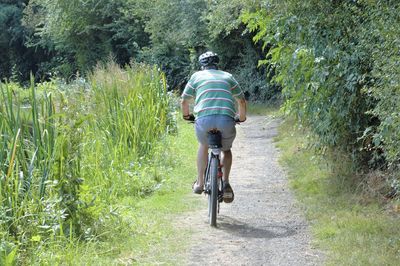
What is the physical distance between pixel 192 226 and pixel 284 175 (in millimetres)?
4010

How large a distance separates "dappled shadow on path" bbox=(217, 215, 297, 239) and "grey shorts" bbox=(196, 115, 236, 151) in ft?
3.03

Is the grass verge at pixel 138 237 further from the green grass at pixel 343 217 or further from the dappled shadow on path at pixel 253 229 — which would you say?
the green grass at pixel 343 217

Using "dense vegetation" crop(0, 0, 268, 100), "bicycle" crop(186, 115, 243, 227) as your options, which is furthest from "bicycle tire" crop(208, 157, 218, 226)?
"dense vegetation" crop(0, 0, 268, 100)

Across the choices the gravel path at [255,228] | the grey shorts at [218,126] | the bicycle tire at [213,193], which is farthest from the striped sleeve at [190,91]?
the gravel path at [255,228]

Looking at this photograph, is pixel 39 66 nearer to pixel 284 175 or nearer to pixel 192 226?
pixel 284 175

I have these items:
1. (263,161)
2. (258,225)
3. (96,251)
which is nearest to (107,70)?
(263,161)

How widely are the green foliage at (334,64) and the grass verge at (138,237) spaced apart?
2108 mm

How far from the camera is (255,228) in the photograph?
8461 millimetres

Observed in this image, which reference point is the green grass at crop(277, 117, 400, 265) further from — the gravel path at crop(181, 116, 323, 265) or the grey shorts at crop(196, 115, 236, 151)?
the grey shorts at crop(196, 115, 236, 151)

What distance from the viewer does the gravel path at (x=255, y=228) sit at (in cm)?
716

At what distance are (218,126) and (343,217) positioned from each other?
1.77 meters

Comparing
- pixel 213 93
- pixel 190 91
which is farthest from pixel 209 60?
pixel 213 93

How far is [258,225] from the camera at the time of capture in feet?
28.3

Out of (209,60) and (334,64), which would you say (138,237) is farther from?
(334,64)
